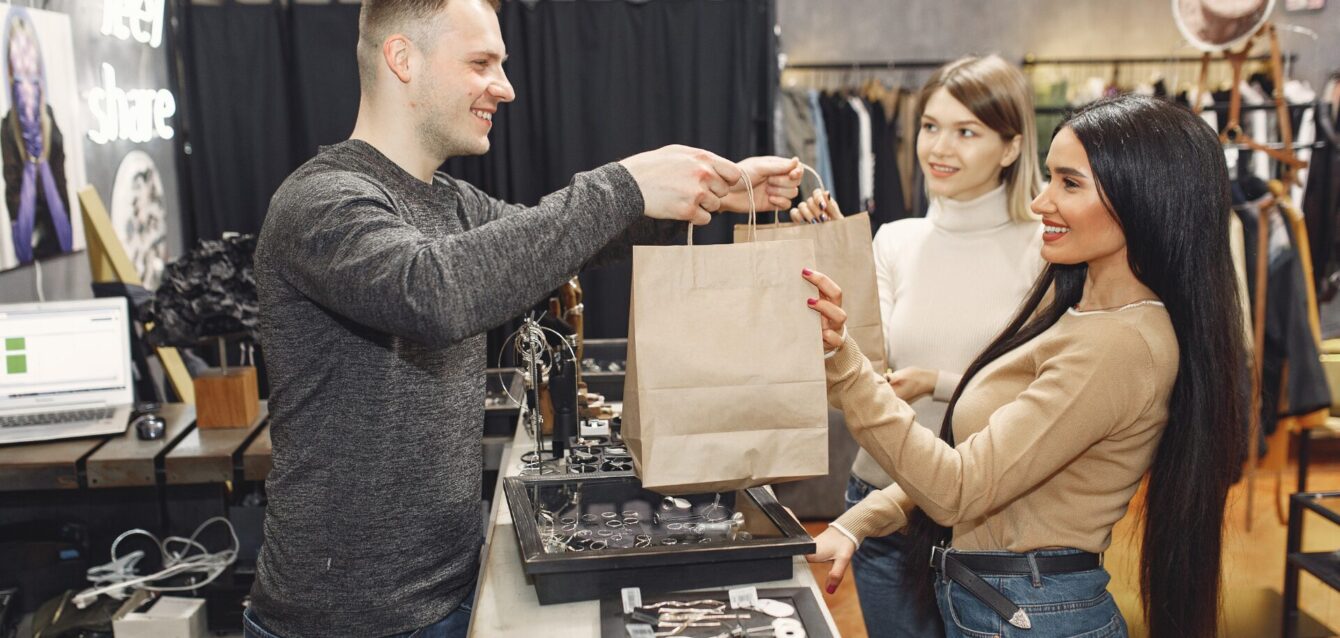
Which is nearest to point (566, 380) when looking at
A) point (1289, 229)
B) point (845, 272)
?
point (845, 272)

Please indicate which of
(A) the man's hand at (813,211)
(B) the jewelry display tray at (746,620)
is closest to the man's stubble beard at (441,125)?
(A) the man's hand at (813,211)

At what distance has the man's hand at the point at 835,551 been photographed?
1.58 metres

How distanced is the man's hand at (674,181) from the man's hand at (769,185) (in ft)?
0.83

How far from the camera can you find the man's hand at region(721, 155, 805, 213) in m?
1.53

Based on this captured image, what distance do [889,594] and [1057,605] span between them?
589 millimetres

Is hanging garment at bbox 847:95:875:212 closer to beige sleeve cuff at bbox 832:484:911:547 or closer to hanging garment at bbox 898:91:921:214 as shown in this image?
hanging garment at bbox 898:91:921:214

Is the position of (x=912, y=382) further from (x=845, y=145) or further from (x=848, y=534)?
(x=845, y=145)

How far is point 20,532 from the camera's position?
9.04ft

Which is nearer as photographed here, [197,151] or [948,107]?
[948,107]

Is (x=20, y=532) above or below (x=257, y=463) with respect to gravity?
below

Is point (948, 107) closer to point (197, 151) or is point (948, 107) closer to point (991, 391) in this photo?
point (991, 391)

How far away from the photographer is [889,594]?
78.6 inches

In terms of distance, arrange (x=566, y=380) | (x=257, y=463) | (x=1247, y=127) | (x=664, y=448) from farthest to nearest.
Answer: (x=1247, y=127) < (x=257, y=463) < (x=566, y=380) < (x=664, y=448)

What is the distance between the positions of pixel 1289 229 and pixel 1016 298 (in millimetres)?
2591
